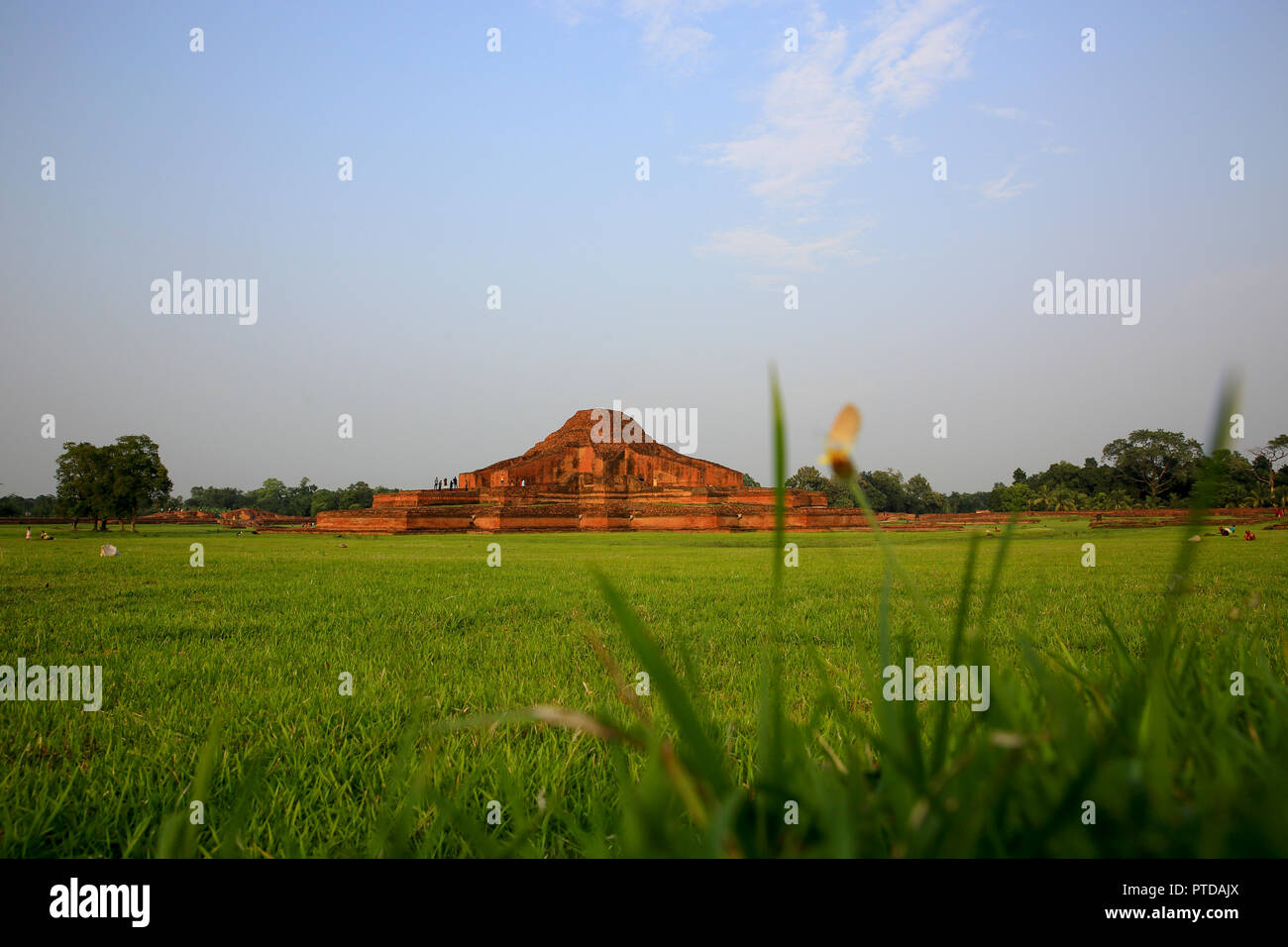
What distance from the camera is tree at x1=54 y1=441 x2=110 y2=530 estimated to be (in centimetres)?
1934

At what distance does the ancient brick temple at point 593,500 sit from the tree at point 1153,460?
38.0 ft

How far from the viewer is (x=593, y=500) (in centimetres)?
2509

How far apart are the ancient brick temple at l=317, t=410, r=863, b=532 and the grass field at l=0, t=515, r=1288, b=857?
1513 cm

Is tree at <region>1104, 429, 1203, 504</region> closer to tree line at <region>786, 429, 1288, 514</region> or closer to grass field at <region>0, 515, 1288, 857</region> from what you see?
tree line at <region>786, 429, 1288, 514</region>

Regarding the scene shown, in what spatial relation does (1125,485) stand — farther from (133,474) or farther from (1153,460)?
(133,474)

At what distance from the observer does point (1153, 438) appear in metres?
27.6

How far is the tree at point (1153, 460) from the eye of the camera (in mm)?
25047

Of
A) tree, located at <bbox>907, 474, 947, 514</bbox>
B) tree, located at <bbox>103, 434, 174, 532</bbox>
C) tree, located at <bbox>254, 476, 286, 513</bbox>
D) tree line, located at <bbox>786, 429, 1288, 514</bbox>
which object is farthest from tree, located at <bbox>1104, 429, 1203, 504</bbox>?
tree, located at <bbox>254, 476, 286, 513</bbox>

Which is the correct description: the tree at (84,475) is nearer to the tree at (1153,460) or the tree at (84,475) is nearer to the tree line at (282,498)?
the tree line at (282,498)

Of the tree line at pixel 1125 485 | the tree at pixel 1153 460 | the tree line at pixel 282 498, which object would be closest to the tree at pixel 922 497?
the tree line at pixel 1125 485

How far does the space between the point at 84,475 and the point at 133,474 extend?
48.6 inches
